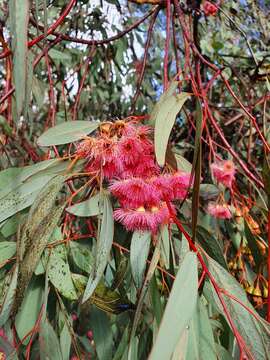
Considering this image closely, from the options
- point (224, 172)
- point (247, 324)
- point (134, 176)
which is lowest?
point (247, 324)

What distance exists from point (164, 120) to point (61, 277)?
30 centimetres

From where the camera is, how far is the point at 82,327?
5.47 ft

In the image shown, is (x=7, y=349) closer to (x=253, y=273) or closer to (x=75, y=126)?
(x=75, y=126)

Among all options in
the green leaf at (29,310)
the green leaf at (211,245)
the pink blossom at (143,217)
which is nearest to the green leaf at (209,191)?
the green leaf at (211,245)

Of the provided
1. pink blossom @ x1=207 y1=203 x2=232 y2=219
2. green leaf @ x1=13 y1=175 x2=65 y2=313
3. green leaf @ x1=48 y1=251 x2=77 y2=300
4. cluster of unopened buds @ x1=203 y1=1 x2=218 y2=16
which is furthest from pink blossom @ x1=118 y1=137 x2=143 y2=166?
cluster of unopened buds @ x1=203 y1=1 x2=218 y2=16

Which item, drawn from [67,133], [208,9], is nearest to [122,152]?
[67,133]

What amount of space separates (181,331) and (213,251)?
28cm

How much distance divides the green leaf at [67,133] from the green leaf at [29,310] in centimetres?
24

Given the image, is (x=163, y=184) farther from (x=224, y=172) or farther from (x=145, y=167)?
(x=224, y=172)

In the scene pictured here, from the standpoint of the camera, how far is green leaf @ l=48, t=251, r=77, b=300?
0.81 meters

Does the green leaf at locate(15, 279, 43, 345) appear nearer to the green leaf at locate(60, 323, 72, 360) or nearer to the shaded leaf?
the green leaf at locate(60, 323, 72, 360)

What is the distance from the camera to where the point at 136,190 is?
720 mm

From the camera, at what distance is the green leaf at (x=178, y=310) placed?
1.79 feet

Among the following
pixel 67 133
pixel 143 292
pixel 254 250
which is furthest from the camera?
pixel 254 250
